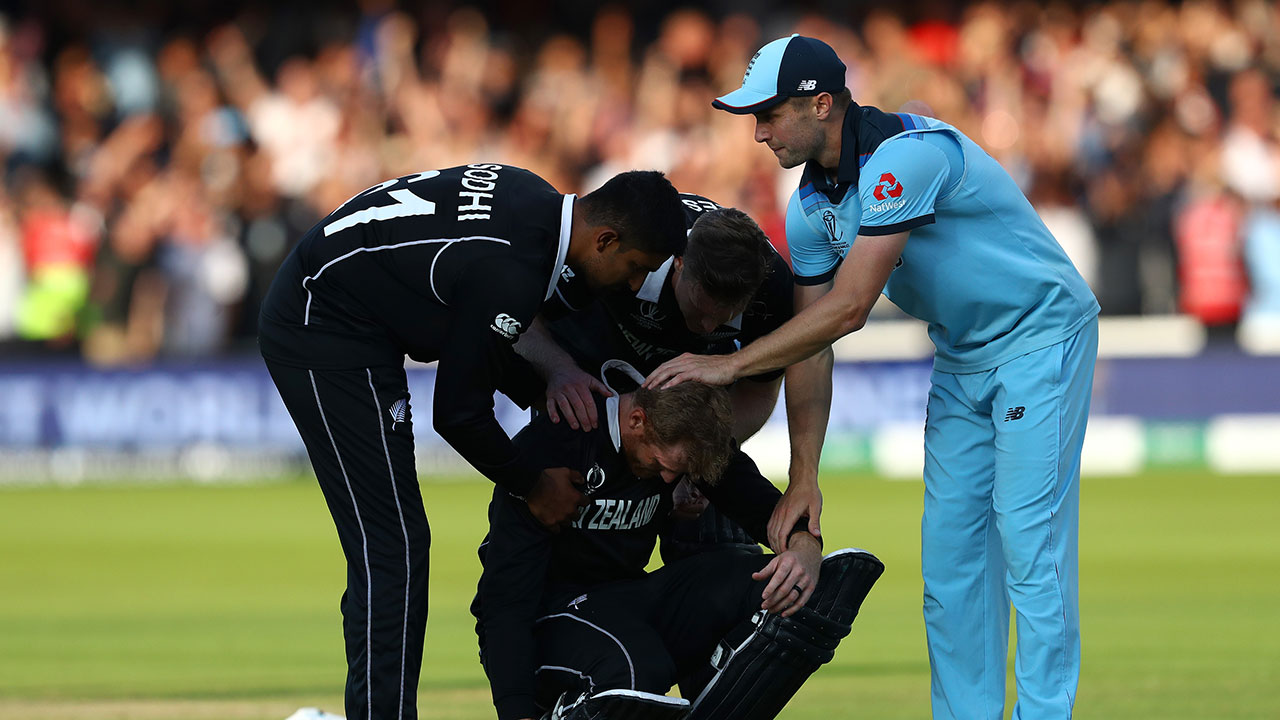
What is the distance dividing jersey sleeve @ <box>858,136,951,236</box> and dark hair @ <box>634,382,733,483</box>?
785 millimetres

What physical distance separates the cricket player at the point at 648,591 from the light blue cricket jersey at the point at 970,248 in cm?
86

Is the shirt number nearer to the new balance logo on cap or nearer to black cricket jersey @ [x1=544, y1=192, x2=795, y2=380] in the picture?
black cricket jersey @ [x1=544, y1=192, x2=795, y2=380]

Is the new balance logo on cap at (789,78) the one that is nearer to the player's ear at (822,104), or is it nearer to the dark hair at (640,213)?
the player's ear at (822,104)

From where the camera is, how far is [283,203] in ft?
60.0

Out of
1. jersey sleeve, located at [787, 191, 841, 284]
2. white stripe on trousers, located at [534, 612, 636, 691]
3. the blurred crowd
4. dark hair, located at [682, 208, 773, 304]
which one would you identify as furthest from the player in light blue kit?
the blurred crowd

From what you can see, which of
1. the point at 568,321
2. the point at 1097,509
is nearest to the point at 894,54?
the point at 1097,509

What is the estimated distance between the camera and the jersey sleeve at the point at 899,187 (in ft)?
18.0

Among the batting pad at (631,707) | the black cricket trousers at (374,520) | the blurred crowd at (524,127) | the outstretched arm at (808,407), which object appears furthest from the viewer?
the blurred crowd at (524,127)

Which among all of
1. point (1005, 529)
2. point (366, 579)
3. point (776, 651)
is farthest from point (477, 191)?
point (1005, 529)

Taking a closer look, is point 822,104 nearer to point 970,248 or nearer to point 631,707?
point 970,248

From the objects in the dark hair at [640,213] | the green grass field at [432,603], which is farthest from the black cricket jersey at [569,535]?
the green grass field at [432,603]

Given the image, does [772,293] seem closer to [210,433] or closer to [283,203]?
[210,433]

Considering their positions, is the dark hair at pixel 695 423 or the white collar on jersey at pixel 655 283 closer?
the dark hair at pixel 695 423

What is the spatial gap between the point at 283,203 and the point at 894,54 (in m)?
7.20
